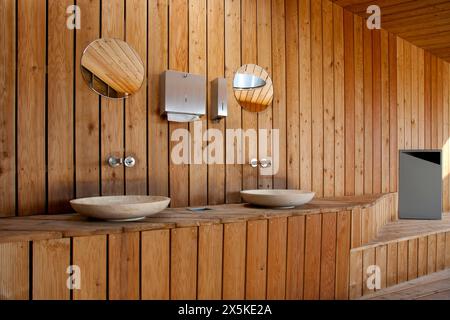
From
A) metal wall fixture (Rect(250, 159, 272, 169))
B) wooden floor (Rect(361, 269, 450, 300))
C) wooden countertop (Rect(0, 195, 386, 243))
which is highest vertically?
metal wall fixture (Rect(250, 159, 272, 169))

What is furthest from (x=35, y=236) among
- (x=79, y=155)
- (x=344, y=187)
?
(x=344, y=187)

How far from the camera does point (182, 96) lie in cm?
222

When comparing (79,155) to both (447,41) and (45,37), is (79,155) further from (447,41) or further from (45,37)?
(447,41)

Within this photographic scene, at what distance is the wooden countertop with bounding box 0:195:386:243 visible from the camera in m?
1.37

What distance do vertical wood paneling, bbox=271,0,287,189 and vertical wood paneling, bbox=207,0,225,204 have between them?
0.50 m

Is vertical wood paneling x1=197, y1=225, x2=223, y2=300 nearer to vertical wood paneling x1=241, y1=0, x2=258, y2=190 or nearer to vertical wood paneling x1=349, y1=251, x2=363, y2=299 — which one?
vertical wood paneling x1=241, y1=0, x2=258, y2=190

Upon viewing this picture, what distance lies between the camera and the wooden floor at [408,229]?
2836 millimetres

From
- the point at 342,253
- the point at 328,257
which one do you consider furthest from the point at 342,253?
the point at 328,257

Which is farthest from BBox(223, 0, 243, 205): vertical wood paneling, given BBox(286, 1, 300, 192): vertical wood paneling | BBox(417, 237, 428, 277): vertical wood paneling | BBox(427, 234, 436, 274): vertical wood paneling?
BBox(427, 234, 436, 274): vertical wood paneling

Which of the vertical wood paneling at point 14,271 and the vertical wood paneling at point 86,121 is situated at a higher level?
the vertical wood paneling at point 86,121

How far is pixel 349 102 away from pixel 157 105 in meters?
2.00

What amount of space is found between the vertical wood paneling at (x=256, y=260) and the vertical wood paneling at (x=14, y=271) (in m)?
1.04

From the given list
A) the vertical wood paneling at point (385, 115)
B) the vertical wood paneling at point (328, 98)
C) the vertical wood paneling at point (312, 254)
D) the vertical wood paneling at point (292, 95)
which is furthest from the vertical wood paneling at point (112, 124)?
the vertical wood paneling at point (385, 115)

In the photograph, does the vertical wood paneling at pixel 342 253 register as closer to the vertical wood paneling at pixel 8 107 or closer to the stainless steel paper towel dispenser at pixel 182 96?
the stainless steel paper towel dispenser at pixel 182 96
